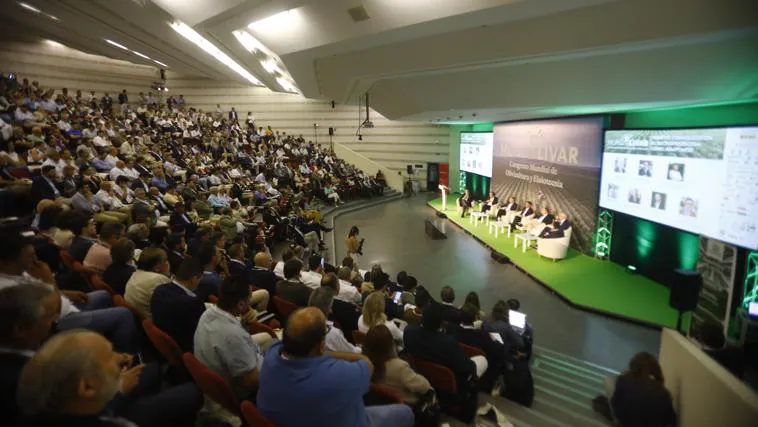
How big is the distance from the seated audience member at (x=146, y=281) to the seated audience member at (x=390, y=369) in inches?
64.5

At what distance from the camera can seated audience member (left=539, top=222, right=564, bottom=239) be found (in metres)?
8.62

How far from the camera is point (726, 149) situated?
5367mm

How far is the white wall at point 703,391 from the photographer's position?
7.09ft

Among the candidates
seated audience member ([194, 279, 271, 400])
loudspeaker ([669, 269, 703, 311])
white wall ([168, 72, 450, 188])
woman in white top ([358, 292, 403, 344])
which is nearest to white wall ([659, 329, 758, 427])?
loudspeaker ([669, 269, 703, 311])

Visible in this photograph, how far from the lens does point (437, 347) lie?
2828mm

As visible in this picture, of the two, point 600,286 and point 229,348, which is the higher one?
point 229,348

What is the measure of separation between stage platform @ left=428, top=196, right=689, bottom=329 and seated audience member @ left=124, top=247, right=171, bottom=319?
5.99 metres

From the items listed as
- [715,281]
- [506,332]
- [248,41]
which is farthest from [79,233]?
[715,281]

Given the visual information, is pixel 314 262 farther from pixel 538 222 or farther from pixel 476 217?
pixel 476 217

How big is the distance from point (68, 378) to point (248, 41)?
6.74 meters

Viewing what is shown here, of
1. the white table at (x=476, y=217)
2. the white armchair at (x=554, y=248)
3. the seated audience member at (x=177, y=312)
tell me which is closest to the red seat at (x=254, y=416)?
the seated audience member at (x=177, y=312)

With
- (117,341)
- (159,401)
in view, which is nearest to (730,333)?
(159,401)

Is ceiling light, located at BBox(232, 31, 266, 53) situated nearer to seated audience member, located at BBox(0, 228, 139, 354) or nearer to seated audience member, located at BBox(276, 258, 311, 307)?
seated audience member, located at BBox(276, 258, 311, 307)

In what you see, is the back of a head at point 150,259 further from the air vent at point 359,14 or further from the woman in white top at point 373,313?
the air vent at point 359,14
